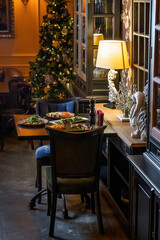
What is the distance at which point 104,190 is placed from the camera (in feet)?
16.5

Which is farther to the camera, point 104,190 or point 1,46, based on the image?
point 1,46

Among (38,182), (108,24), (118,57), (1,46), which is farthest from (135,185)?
(1,46)

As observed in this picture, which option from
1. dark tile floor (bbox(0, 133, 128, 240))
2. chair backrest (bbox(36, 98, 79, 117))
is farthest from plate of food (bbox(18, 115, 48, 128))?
dark tile floor (bbox(0, 133, 128, 240))

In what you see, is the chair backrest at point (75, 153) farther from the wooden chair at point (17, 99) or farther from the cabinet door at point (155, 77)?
the wooden chair at point (17, 99)

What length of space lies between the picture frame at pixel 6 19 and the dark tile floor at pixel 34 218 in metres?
3.67

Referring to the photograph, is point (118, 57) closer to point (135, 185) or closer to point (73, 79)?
point (135, 185)

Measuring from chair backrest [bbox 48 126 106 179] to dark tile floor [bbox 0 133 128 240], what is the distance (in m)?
0.55

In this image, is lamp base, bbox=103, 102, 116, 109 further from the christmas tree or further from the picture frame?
the picture frame

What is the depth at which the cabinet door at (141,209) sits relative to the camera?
3.25 m

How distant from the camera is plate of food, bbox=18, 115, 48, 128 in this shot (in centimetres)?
456

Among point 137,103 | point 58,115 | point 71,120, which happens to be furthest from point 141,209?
point 58,115

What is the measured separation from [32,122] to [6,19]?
4.49 m

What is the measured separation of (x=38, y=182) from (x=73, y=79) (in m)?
2.63

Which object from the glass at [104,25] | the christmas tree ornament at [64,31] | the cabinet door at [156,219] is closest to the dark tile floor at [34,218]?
the cabinet door at [156,219]
